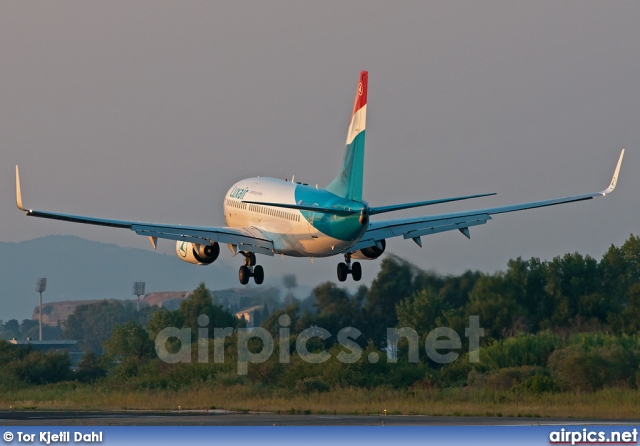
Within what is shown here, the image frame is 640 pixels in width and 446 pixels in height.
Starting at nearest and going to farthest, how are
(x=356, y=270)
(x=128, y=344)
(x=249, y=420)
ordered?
(x=249, y=420) → (x=356, y=270) → (x=128, y=344)

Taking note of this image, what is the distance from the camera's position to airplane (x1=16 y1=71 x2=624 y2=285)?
5941 centimetres

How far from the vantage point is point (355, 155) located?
2464 inches

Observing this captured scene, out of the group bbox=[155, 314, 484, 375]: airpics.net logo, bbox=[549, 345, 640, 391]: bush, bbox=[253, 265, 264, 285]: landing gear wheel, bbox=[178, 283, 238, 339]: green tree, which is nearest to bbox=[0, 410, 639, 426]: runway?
bbox=[253, 265, 264, 285]: landing gear wheel

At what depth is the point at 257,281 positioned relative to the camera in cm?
6819

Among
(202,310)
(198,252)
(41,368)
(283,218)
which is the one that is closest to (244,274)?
(198,252)

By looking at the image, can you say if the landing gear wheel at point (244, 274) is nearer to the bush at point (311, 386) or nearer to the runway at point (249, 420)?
Result: the bush at point (311, 386)

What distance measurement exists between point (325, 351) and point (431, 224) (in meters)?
14.5

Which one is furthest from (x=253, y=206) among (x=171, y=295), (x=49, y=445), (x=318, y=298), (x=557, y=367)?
(x=171, y=295)

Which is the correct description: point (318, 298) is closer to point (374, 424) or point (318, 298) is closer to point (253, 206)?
point (253, 206)

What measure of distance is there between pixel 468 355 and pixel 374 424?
22981mm

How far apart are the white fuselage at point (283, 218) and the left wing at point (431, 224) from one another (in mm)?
3468

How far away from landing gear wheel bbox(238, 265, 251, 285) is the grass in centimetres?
665

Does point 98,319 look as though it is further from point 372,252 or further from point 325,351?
point 372,252

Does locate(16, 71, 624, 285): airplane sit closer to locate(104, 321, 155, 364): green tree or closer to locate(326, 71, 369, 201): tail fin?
locate(326, 71, 369, 201): tail fin
